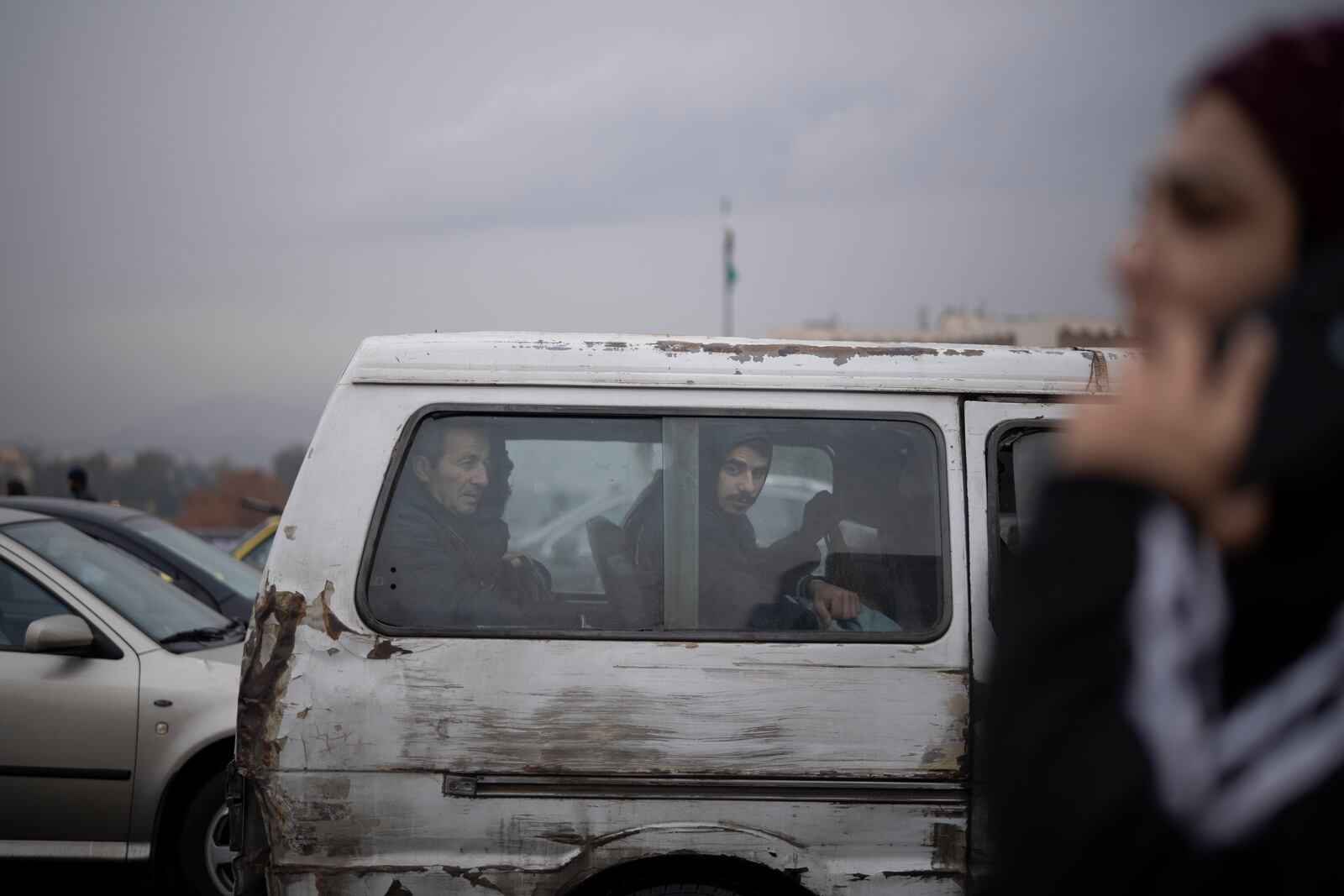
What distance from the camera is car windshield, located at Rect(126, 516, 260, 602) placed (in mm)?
6219

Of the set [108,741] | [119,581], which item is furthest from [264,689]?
[119,581]

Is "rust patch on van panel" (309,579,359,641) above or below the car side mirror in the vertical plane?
above

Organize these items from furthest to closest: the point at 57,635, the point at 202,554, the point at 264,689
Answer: the point at 202,554
the point at 57,635
the point at 264,689

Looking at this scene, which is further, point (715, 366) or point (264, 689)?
Answer: point (715, 366)

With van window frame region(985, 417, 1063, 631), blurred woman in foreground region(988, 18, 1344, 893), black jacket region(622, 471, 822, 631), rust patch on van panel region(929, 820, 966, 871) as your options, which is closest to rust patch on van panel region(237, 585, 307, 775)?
black jacket region(622, 471, 822, 631)

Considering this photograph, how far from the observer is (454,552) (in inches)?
107

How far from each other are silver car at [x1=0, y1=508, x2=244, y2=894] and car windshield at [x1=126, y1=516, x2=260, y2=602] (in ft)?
5.39

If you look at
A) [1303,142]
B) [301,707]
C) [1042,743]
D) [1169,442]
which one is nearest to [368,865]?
[301,707]

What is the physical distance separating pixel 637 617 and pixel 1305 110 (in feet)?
6.91

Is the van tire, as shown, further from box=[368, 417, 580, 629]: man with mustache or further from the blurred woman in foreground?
the blurred woman in foreground

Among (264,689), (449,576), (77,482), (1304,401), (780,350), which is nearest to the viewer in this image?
(1304,401)

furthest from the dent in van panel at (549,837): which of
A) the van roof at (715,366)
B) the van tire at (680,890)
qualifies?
the van roof at (715,366)

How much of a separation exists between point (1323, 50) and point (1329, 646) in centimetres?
48

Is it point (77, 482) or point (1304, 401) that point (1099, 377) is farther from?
point (77, 482)
